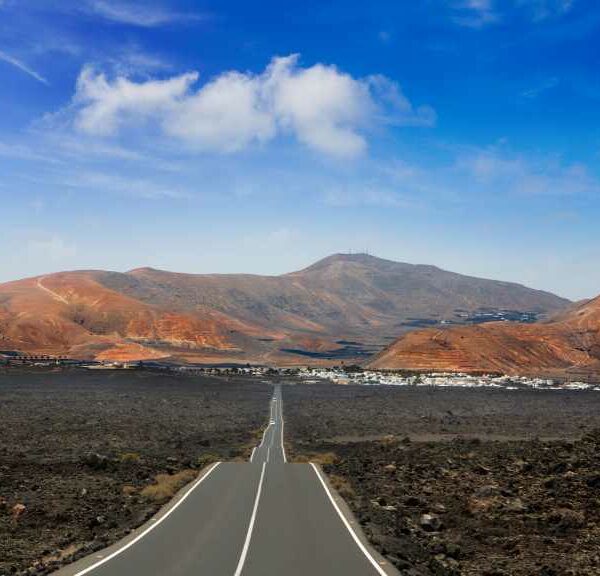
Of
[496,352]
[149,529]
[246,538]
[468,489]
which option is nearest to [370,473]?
[468,489]

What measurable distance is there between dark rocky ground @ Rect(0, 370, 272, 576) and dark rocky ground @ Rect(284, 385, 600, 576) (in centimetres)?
750

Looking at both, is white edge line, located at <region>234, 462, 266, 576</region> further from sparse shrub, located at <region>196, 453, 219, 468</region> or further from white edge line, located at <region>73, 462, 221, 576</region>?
sparse shrub, located at <region>196, 453, 219, 468</region>

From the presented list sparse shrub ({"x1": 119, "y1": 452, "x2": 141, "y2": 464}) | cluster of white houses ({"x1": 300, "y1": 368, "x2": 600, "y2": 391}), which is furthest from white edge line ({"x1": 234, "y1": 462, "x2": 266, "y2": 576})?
cluster of white houses ({"x1": 300, "y1": 368, "x2": 600, "y2": 391})

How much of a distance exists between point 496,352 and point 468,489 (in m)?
156

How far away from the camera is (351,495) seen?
28.3 metres

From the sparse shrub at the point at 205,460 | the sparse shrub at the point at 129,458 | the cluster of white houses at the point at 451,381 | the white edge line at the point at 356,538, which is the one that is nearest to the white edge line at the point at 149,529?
the white edge line at the point at 356,538

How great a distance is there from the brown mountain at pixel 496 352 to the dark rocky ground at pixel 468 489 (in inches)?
4151

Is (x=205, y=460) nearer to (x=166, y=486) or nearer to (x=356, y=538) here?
(x=166, y=486)

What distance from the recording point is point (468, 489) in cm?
3155

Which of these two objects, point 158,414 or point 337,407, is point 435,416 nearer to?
point 337,407

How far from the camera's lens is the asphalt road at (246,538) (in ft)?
55.5

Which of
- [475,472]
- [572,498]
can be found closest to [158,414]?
[475,472]

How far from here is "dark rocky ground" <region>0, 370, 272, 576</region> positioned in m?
22.8

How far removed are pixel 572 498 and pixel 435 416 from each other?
49036 millimetres
